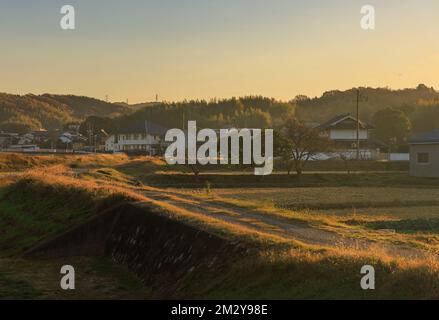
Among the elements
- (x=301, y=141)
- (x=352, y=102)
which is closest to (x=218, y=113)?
(x=352, y=102)

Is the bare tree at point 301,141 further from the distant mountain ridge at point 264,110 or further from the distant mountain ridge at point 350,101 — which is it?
the distant mountain ridge at point 350,101

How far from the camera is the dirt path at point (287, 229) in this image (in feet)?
38.9

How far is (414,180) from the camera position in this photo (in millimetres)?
41344

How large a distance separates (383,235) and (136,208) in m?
6.91

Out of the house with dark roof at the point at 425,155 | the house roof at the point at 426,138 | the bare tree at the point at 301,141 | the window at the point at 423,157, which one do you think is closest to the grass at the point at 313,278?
the bare tree at the point at 301,141

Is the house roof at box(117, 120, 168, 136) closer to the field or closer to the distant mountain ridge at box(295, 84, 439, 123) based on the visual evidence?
the distant mountain ridge at box(295, 84, 439, 123)

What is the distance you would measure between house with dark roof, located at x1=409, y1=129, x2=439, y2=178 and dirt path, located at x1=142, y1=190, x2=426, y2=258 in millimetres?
26943

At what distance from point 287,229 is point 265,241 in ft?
11.4

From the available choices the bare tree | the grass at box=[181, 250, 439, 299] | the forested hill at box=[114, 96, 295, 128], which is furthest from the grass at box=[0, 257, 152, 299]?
the forested hill at box=[114, 96, 295, 128]

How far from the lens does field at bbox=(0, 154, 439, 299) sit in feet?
27.7

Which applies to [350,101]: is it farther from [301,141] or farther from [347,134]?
[301,141]

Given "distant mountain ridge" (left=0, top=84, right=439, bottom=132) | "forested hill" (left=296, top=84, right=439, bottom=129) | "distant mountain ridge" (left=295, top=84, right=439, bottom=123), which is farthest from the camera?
"distant mountain ridge" (left=295, top=84, right=439, bottom=123)

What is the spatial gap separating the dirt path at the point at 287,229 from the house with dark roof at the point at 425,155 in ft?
88.4
